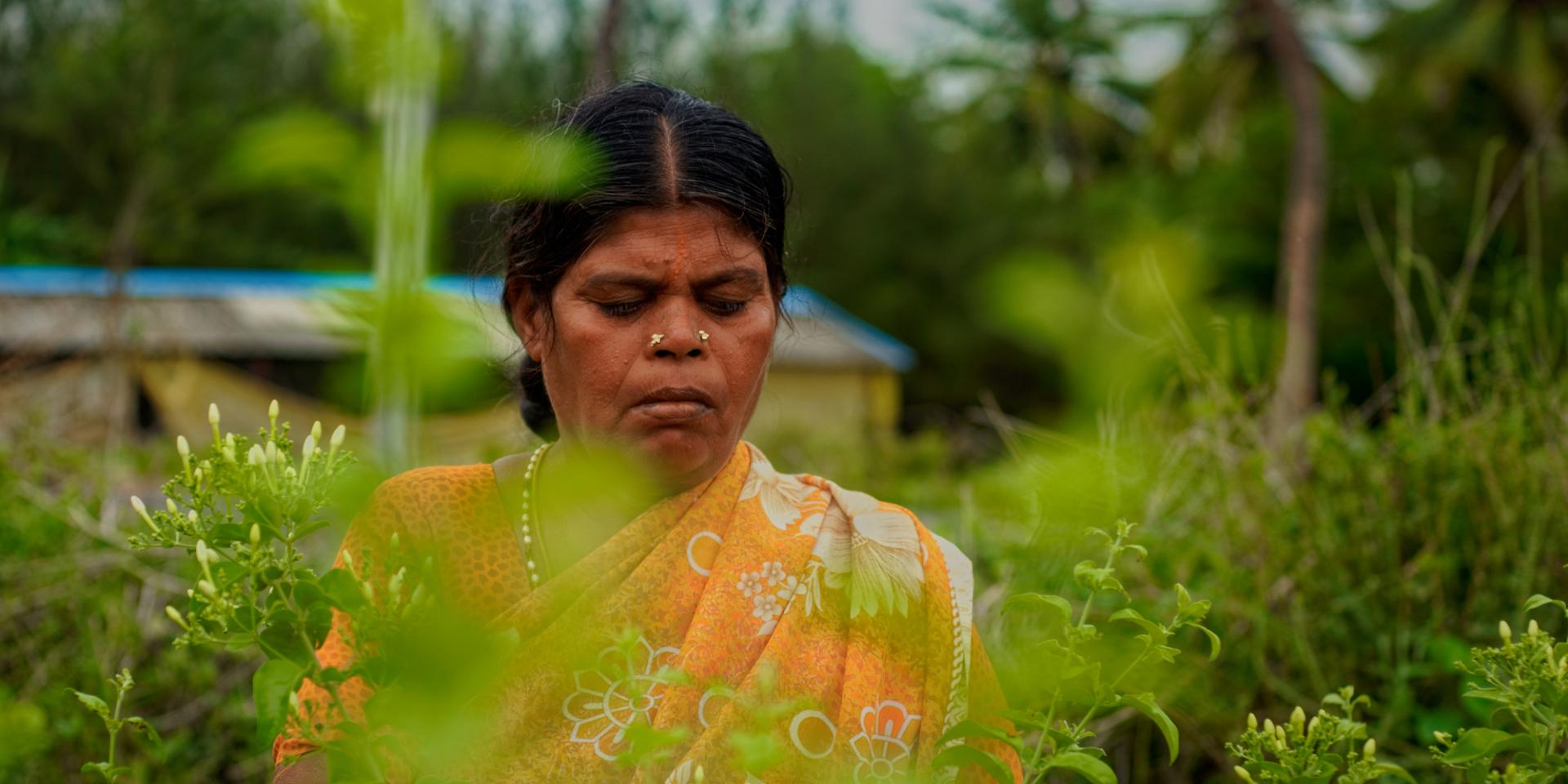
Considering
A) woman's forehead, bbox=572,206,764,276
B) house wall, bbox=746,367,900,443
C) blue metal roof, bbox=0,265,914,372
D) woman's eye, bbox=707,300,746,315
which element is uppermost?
woman's forehead, bbox=572,206,764,276

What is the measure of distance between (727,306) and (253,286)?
16.9 metres

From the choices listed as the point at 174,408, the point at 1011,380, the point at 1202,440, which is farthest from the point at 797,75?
the point at 1202,440

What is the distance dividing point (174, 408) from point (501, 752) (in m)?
11.8

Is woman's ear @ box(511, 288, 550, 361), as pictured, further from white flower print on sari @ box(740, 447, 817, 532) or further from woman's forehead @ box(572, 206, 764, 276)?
white flower print on sari @ box(740, 447, 817, 532)

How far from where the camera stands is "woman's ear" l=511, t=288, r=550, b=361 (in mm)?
1726

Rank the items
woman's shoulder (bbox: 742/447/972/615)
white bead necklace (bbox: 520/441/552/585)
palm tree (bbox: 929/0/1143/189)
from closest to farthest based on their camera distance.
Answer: woman's shoulder (bbox: 742/447/972/615) → white bead necklace (bbox: 520/441/552/585) → palm tree (bbox: 929/0/1143/189)

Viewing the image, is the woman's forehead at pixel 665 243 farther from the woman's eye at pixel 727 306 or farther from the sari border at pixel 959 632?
the sari border at pixel 959 632

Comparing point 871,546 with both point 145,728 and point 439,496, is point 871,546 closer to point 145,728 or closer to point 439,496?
point 439,496

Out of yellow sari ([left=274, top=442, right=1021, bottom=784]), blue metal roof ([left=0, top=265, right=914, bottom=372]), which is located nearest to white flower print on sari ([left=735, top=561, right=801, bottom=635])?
yellow sari ([left=274, top=442, right=1021, bottom=784])

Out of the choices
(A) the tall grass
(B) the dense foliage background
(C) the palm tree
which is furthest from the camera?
(C) the palm tree

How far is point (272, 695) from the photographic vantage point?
87 centimetres

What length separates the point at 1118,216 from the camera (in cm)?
2439

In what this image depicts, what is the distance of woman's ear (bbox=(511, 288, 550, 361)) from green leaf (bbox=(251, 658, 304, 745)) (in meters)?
0.85

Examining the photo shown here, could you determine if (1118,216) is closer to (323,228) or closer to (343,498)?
(323,228)
